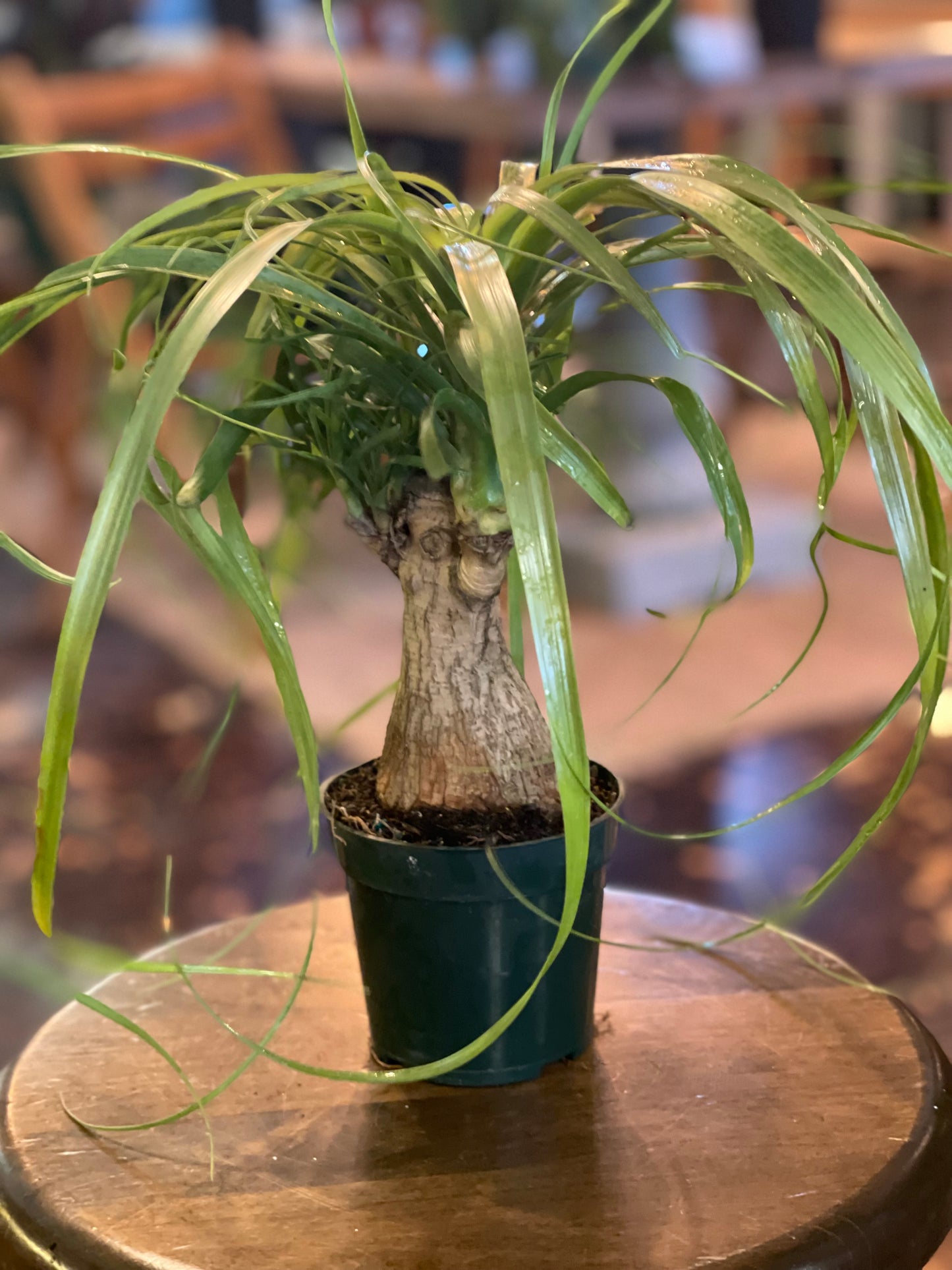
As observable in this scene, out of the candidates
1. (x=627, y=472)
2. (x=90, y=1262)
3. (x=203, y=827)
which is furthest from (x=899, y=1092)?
(x=627, y=472)

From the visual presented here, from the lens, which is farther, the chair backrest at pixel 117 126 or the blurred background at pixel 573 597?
the chair backrest at pixel 117 126

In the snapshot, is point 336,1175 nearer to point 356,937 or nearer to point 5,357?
point 356,937

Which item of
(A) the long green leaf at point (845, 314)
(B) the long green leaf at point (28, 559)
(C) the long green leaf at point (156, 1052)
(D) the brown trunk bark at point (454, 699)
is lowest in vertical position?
(C) the long green leaf at point (156, 1052)

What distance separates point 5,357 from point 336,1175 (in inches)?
100

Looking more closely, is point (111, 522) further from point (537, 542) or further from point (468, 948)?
point (468, 948)

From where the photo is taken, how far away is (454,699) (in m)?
0.68

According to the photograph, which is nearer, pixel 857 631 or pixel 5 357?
pixel 857 631

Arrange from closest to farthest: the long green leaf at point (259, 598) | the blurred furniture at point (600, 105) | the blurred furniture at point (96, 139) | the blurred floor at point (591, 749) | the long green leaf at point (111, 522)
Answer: the long green leaf at point (111, 522) < the long green leaf at point (259, 598) < the blurred floor at point (591, 749) < the blurred furniture at point (600, 105) < the blurred furniture at point (96, 139)

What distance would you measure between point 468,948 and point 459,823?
0.06m

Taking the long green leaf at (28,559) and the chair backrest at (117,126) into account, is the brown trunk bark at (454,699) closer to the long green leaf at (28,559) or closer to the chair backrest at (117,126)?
the long green leaf at (28,559)

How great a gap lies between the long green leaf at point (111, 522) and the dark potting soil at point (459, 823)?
197 millimetres

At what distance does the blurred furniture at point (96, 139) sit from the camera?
2.74 meters

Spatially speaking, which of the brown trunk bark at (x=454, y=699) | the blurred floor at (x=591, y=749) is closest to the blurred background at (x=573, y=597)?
the blurred floor at (x=591, y=749)

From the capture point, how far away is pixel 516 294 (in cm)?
63
